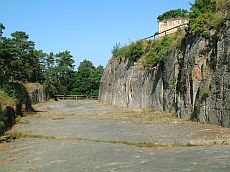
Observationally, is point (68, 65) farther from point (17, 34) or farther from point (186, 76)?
point (186, 76)

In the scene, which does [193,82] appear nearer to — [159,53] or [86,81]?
[159,53]

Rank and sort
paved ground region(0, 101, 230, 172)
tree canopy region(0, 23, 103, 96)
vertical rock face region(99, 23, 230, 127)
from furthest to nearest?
tree canopy region(0, 23, 103, 96)
vertical rock face region(99, 23, 230, 127)
paved ground region(0, 101, 230, 172)

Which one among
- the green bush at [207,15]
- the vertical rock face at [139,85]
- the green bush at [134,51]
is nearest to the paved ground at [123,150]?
the green bush at [207,15]

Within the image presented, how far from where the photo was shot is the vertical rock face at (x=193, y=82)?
1984 cm

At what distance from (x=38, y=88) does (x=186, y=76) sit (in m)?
51.3

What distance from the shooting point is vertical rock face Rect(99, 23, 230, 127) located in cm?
1984

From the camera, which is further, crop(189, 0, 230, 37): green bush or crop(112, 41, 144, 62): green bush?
crop(112, 41, 144, 62): green bush

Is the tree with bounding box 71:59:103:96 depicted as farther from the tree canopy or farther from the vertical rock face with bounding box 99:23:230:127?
the vertical rock face with bounding box 99:23:230:127

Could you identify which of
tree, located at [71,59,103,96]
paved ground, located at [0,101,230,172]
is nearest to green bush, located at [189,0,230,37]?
paved ground, located at [0,101,230,172]

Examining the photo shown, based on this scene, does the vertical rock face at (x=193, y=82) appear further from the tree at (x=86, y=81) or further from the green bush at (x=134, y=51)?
the tree at (x=86, y=81)

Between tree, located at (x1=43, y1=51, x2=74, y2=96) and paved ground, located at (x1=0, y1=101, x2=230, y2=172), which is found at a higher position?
tree, located at (x1=43, y1=51, x2=74, y2=96)

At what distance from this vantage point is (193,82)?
79.1 feet

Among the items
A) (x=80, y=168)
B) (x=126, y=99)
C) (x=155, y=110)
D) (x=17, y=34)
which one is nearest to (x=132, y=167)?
(x=80, y=168)

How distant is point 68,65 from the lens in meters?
120
